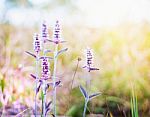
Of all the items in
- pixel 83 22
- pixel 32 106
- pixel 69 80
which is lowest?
pixel 32 106

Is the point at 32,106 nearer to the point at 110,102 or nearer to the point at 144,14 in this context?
the point at 110,102

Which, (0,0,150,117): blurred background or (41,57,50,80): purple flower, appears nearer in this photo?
(41,57,50,80): purple flower

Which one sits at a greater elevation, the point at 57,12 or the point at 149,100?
the point at 57,12

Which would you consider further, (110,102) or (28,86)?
(28,86)

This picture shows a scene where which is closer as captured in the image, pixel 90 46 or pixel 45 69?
pixel 45 69

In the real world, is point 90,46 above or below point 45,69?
above

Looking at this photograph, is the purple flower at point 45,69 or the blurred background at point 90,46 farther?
the blurred background at point 90,46

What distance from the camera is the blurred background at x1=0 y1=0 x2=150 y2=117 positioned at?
1.61 metres

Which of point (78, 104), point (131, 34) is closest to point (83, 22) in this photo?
point (131, 34)

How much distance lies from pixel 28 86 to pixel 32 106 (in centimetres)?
9

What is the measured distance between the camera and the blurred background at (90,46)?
1.61 m

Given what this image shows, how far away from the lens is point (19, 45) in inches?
67.2

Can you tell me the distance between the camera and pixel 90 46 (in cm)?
163

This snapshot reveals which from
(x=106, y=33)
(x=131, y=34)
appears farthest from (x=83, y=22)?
(x=131, y=34)
